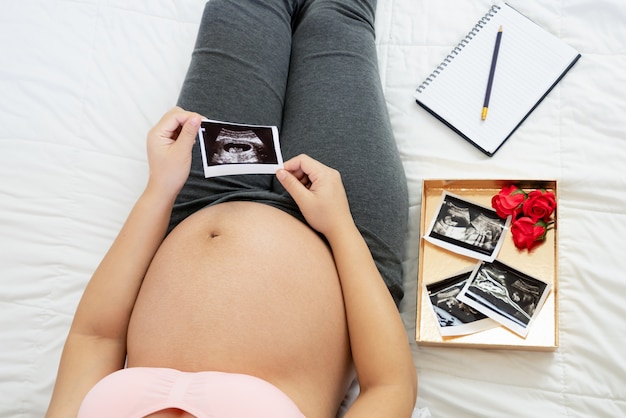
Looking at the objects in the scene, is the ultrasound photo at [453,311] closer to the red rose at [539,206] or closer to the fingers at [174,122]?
the red rose at [539,206]

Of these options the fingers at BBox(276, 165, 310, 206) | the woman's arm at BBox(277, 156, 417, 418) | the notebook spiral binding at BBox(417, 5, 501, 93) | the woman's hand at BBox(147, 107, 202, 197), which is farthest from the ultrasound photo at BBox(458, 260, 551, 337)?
the woman's hand at BBox(147, 107, 202, 197)

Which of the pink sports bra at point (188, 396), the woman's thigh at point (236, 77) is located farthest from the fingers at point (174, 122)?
the pink sports bra at point (188, 396)

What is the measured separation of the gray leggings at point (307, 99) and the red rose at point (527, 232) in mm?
234

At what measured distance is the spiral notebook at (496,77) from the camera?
56.3 inches

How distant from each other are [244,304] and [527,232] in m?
0.61

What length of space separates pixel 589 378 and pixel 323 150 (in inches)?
26.8

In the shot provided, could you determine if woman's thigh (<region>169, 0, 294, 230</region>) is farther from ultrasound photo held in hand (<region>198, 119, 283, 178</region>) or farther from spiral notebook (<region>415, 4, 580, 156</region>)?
spiral notebook (<region>415, 4, 580, 156</region>)

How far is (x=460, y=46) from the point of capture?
1522 millimetres

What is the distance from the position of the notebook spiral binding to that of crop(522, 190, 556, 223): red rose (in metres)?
0.39

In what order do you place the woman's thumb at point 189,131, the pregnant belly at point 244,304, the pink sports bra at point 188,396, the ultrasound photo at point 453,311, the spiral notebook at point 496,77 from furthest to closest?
the spiral notebook at point 496,77, the ultrasound photo at point 453,311, the woman's thumb at point 189,131, the pregnant belly at point 244,304, the pink sports bra at point 188,396

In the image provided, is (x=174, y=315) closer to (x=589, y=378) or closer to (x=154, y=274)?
(x=154, y=274)

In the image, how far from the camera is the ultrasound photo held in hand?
115cm

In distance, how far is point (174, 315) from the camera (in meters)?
1.03

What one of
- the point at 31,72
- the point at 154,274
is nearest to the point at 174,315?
the point at 154,274
